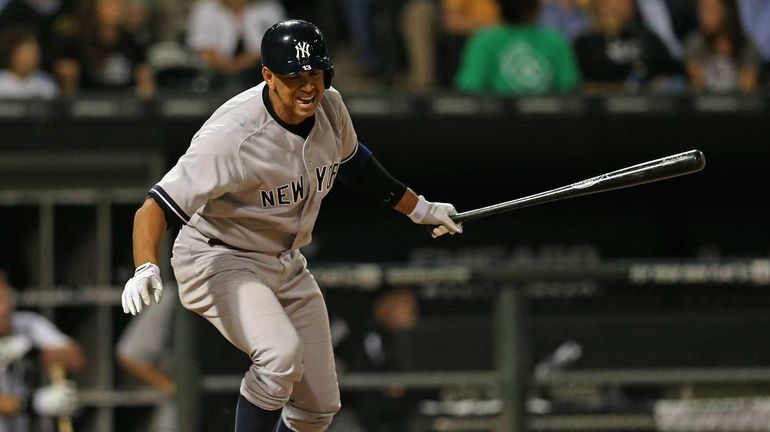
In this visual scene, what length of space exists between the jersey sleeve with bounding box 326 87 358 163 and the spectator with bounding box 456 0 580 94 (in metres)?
2.84

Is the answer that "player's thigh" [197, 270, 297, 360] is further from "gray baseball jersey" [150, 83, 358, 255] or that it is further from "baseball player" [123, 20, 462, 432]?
"gray baseball jersey" [150, 83, 358, 255]

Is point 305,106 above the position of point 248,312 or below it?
above

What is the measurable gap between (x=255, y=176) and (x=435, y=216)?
83cm

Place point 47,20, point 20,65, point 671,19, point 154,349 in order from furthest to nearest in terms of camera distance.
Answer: point 671,19 → point 47,20 → point 20,65 → point 154,349

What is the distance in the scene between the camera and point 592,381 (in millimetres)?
6879

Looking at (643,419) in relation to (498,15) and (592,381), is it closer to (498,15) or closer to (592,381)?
(592,381)

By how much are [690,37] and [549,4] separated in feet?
2.75

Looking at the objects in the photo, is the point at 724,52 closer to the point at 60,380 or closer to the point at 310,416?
the point at 60,380

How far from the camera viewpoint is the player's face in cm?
468

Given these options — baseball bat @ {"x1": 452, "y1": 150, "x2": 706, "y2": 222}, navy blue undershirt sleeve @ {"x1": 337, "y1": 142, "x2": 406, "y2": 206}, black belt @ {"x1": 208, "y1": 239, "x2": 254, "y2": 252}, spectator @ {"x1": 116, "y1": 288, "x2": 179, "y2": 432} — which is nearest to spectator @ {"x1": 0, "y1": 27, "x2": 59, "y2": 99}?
spectator @ {"x1": 116, "y1": 288, "x2": 179, "y2": 432}

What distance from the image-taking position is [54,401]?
7.82 m

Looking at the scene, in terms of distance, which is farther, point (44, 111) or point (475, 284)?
point (44, 111)

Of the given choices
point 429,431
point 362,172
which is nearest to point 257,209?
point 362,172

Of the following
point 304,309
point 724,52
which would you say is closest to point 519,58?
point 724,52
